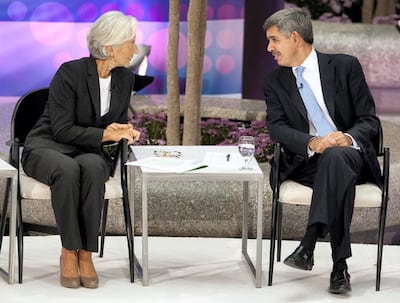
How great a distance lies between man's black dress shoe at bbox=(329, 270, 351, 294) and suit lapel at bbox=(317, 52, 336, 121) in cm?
72

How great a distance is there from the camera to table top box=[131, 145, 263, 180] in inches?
178

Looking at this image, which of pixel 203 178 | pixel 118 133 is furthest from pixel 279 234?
pixel 118 133

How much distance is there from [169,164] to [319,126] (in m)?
0.72

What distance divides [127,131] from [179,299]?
2.56ft

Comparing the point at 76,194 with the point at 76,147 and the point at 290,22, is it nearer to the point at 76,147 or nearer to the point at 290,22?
the point at 76,147

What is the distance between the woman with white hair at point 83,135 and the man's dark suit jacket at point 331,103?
2.10 feet

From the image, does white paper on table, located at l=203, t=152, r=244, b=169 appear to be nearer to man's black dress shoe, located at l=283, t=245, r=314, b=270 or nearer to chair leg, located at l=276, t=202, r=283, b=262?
chair leg, located at l=276, t=202, r=283, b=262

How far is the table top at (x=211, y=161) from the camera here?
453 centimetres

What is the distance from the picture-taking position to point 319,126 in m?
4.83

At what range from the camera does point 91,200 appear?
4535 millimetres

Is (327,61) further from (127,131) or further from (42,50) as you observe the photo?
(42,50)

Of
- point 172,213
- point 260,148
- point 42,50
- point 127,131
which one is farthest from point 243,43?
point 127,131

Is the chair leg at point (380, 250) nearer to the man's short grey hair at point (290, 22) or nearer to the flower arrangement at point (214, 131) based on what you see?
the man's short grey hair at point (290, 22)

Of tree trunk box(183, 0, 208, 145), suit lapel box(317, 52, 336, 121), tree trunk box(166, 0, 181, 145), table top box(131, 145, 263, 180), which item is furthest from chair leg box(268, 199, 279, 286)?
tree trunk box(166, 0, 181, 145)
